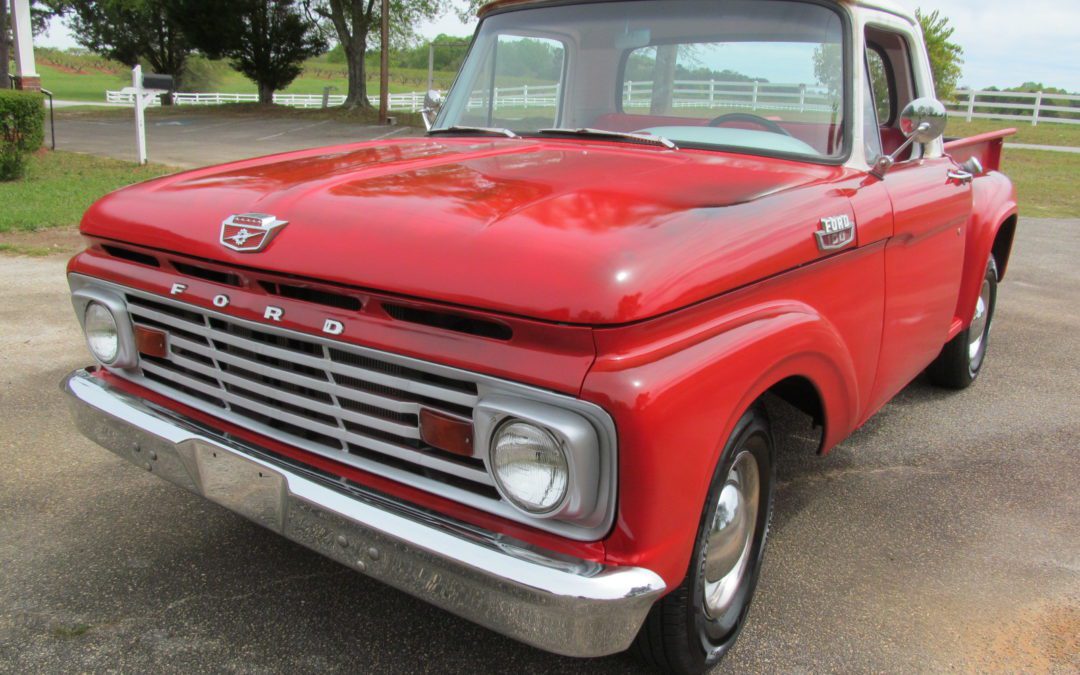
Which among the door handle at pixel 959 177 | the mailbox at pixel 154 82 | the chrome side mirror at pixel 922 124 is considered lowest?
the door handle at pixel 959 177

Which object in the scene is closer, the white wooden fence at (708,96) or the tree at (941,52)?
the white wooden fence at (708,96)

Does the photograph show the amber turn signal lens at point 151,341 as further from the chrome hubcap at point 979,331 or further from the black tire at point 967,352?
the chrome hubcap at point 979,331

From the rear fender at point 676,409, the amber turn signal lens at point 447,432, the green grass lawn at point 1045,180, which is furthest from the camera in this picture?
the green grass lawn at point 1045,180

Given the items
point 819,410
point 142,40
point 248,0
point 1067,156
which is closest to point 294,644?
point 819,410

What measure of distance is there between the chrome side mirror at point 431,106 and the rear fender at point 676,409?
7.44 ft

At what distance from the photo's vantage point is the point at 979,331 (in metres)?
4.85

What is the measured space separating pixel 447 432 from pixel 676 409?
0.50 metres

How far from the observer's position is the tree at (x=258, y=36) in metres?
31.8

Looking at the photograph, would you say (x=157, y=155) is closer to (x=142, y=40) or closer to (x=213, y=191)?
(x=213, y=191)

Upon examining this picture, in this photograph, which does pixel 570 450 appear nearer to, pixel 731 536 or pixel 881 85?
pixel 731 536

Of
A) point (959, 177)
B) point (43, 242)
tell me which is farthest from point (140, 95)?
point (959, 177)

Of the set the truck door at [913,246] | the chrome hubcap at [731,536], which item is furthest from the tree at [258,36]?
the chrome hubcap at [731,536]

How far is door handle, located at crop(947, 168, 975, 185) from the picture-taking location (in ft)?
11.5

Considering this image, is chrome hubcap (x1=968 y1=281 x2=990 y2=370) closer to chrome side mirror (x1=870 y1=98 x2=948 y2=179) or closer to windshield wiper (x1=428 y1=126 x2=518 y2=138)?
chrome side mirror (x1=870 y1=98 x2=948 y2=179)
